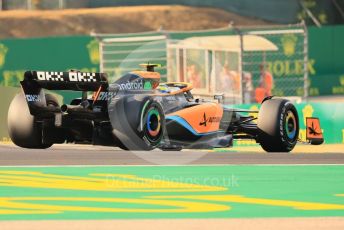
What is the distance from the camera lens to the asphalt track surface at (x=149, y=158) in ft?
49.5

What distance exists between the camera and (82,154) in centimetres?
1662

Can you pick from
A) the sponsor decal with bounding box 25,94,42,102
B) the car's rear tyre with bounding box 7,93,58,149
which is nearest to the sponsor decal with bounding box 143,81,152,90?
the car's rear tyre with bounding box 7,93,58,149

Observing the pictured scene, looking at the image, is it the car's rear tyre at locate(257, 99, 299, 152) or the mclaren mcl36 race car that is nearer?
the mclaren mcl36 race car

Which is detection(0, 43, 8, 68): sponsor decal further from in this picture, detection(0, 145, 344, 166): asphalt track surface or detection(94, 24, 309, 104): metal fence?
detection(0, 145, 344, 166): asphalt track surface

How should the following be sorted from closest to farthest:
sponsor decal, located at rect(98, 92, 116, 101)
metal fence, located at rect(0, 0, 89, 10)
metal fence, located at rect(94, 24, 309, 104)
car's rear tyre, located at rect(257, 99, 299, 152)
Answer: sponsor decal, located at rect(98, 92, 116, 101) < car's rear tyre, located at rect(257, 99, 299, 152) < metal fence, located at rect(94, 24, 309, 104) < metal fence, located at rect(0, 0, 89, 10)

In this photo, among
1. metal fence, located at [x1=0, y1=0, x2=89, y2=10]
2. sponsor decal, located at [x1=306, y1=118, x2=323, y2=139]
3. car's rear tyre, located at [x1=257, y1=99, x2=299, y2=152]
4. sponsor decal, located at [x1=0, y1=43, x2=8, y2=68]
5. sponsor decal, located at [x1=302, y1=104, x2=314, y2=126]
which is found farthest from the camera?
metal fence, located at [x1=0, y1=0, x2=89, y2=10]

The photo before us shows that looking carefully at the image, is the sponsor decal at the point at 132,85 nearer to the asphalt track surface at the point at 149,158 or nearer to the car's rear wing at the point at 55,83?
the car's rear wing at the point at 55,83

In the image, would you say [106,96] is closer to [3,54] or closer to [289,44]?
[289,44]

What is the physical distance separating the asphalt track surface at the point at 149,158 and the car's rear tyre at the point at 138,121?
0.32m

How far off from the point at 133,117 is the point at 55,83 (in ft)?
3.91

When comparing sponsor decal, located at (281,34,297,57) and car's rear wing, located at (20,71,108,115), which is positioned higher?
car's rear wing, located at (20,71,108,115)

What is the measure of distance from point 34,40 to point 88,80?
22.9 m

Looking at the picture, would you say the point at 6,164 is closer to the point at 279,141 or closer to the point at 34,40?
the point at 279,141

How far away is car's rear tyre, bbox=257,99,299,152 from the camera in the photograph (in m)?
16.4
